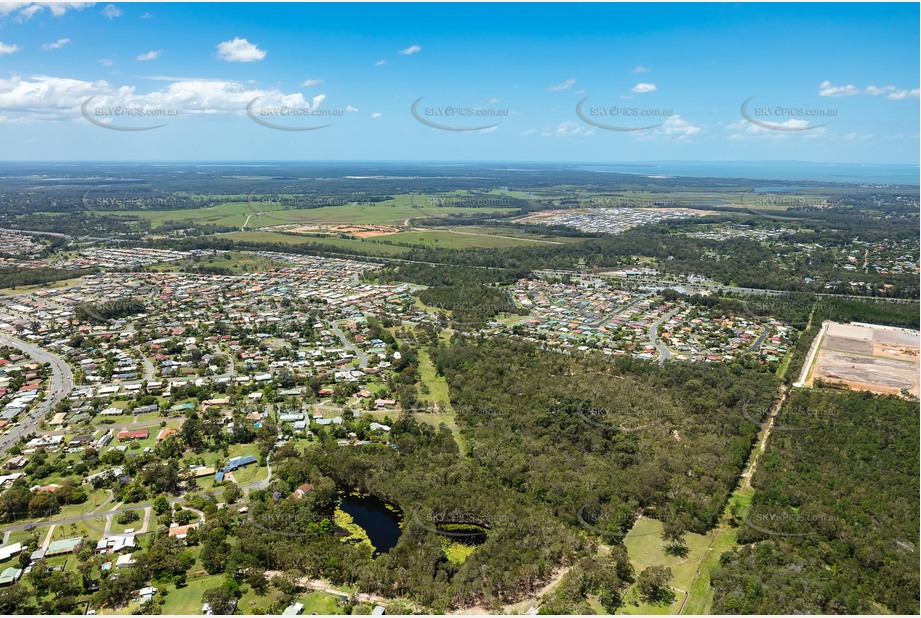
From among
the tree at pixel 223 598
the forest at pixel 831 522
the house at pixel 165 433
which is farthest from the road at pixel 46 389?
the forest at pixel 831 522

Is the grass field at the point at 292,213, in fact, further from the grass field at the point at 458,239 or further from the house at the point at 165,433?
the house at the point at 165,433

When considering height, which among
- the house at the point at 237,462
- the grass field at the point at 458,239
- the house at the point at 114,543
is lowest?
the house at the point at 114,543

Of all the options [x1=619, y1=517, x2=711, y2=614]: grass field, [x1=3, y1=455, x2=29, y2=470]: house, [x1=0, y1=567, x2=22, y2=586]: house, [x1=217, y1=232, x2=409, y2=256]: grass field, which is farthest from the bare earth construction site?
[x1=217, y1=232, x2=409, y2=256]: grass field

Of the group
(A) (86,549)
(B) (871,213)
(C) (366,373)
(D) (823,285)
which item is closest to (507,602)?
(A) (86,549)

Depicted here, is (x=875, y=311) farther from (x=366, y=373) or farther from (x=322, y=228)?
(x=322, y=228)

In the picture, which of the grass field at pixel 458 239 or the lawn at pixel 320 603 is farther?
the grass field at pixel 458 239

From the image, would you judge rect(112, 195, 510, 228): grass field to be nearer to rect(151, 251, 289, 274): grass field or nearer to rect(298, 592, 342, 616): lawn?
rect(151, 251, 289, 274): grass field
